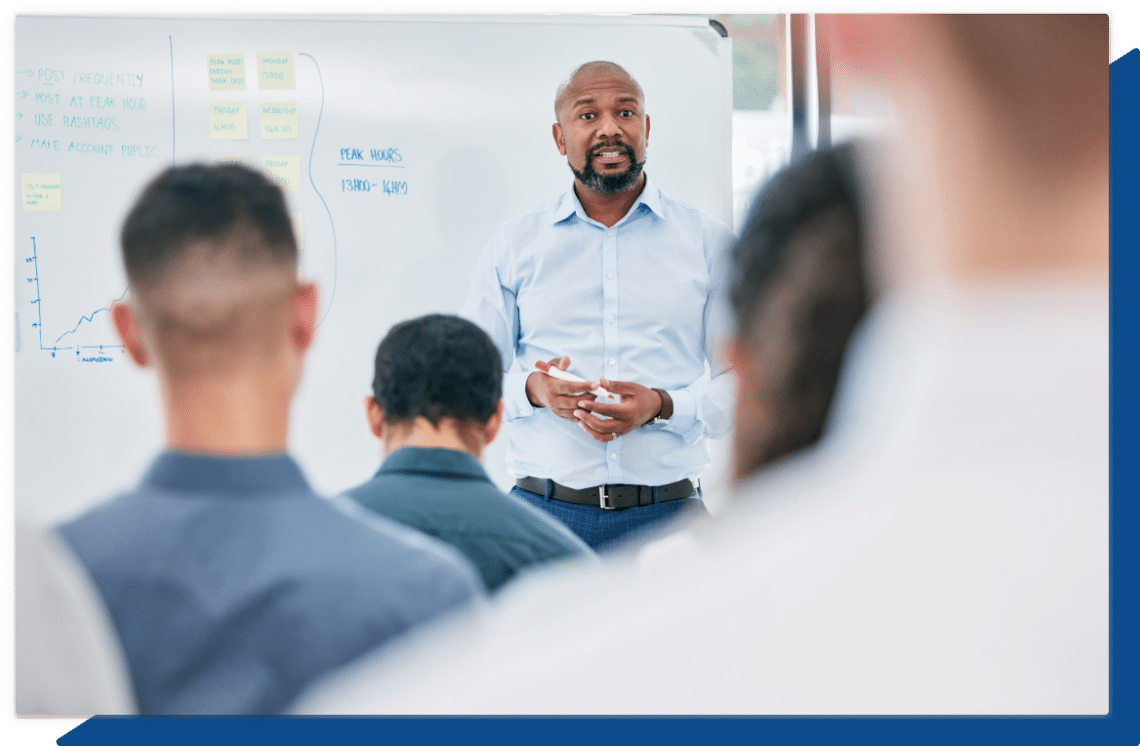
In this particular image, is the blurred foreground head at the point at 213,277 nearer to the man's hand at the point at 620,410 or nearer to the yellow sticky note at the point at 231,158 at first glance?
the yellow sticky note at the point at 231,158

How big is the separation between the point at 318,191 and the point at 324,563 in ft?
2.74

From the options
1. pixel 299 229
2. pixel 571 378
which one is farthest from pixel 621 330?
pixel 299 229

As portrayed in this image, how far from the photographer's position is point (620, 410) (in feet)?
6.06

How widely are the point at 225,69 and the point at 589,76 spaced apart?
0.82 m

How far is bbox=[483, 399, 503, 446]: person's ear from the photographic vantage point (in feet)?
5.92

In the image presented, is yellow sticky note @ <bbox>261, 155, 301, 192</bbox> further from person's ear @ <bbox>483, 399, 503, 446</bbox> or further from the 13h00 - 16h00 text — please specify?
person's ear @ <bbox>483, 399, 503, 446</bbox>

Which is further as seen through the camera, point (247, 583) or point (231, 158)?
point (231, 158)

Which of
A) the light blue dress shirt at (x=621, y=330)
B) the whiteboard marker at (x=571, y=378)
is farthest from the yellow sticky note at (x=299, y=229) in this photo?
the whiteboard marker at (x=571, y=378)

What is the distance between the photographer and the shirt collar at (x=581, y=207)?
1.91m

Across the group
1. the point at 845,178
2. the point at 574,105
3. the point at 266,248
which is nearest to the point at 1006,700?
the point at 845,178

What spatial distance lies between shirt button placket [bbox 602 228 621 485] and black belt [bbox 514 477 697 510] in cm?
3

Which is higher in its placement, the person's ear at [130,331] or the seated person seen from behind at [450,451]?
the person's ear at [130,331]

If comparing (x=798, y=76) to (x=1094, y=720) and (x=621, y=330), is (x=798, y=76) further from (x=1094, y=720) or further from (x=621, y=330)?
(x=1094, y=720)

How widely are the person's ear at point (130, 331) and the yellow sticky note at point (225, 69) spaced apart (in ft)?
1.74
